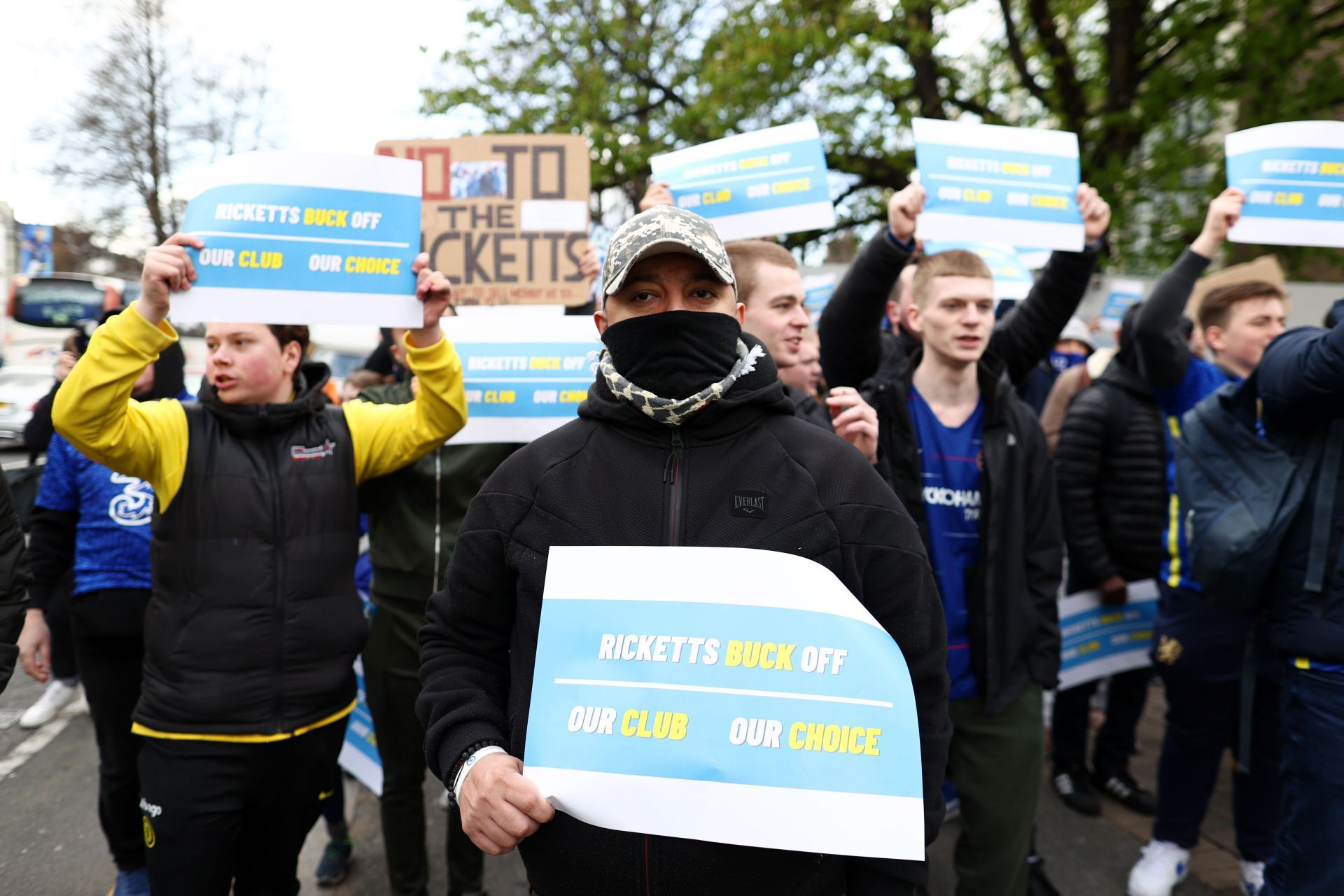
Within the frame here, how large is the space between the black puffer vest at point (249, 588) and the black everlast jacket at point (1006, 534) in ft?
5.84

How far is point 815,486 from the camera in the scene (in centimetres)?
168

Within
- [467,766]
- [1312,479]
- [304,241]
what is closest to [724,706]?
[467,766]

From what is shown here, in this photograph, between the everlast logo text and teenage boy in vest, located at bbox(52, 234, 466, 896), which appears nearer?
the everlast logo text

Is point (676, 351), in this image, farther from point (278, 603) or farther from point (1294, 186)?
point (1294, 186)

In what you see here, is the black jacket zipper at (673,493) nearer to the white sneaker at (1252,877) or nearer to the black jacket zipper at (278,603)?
the black jacket zipper at (278,603)

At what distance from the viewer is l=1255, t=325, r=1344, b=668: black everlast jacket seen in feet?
8.39

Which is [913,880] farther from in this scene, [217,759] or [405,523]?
[405,523]

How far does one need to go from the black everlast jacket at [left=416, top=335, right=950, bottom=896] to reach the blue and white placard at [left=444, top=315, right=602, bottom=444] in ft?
4.69

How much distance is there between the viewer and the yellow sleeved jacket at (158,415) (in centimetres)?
236

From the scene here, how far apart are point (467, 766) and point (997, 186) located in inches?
112

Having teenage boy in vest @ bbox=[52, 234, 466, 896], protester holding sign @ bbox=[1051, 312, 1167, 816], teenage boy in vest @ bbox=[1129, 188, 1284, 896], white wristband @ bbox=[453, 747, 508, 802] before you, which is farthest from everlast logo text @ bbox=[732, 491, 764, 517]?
protester holding sign @ bbox=[1051, 312, 1167, 816]

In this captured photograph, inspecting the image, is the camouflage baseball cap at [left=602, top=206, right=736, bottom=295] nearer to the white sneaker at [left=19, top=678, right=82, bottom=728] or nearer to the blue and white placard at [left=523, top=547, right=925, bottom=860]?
the blue and white placard at [left=523, top=547, right=925, bottom=860]

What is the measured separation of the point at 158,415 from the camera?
2572mm

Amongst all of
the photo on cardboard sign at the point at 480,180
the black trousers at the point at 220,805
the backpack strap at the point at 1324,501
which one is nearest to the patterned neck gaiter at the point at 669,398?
the black trousers at the point at 220,805
